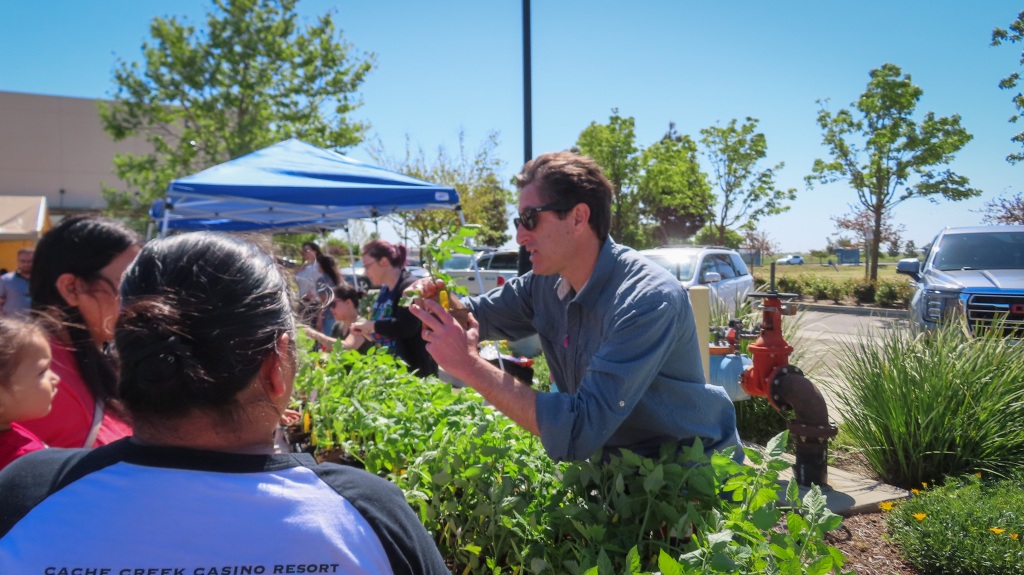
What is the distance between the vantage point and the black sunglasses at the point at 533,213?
2172 millimetres

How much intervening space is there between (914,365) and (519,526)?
143 inches

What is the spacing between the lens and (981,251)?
9555 mm

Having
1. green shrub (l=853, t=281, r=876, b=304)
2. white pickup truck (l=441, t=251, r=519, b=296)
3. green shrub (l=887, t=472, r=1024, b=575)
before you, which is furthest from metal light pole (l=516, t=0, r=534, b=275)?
green shrub (l=853, t=281, r=876, b=304)

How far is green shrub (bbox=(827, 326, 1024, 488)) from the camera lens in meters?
4.06

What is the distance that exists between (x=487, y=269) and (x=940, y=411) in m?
15.6

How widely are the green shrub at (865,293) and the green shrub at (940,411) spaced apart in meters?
19.5

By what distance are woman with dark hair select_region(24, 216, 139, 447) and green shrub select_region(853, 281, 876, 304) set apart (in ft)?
77.7

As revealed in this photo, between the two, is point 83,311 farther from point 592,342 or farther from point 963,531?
point 963,531

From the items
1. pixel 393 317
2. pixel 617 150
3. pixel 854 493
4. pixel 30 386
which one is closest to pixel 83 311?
pixel 30 386

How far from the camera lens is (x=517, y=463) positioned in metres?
2.04

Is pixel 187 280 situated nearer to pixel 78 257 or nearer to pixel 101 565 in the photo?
pixel 101 565

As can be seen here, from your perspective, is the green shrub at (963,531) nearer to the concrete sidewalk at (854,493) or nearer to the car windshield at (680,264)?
the concrete sidewalk at (854,493)

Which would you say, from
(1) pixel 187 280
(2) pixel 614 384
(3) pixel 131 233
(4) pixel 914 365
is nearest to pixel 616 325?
(2) pixel 614 384

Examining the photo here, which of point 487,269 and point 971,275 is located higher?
point 971,275
